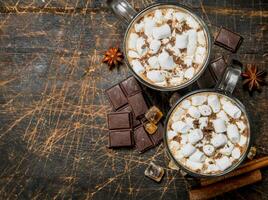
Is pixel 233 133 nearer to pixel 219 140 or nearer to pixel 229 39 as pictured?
pixel 219 140

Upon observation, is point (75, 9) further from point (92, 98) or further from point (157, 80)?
point (157, 80)

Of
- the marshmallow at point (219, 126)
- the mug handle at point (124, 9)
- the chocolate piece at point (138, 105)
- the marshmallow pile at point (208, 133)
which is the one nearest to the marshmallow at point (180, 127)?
the marshmallow pile at point (208, 133)

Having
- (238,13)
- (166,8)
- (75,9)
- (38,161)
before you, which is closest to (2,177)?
(38,161)

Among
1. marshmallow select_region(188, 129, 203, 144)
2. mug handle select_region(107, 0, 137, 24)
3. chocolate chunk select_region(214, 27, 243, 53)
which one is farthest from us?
chocolate chunk select_region(214, 27, 243, 53)

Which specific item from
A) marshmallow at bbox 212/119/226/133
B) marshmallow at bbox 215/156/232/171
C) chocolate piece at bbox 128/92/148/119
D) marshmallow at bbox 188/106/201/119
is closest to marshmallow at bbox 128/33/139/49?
chocolate piece at bbox 128/92/148/119

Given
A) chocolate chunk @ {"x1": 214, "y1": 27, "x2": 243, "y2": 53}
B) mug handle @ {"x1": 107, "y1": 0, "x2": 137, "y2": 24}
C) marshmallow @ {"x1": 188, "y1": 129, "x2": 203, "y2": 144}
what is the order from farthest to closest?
chocolate chunk @ {"x1": 214, "y1": 27, "x2": 243, "y2": 53}, mug handle @ {"x1": 107, "y1": 0, "x2": 137, "y2": 24}, marshmallow @ {"x1": 188, "y1": 129, "x2": 203, "y2": 144}

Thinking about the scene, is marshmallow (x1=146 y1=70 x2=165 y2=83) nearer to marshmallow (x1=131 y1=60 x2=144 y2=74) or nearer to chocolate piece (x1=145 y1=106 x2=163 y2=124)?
marshmallow (x1=131 y1=60 x2=144 y2=74)
